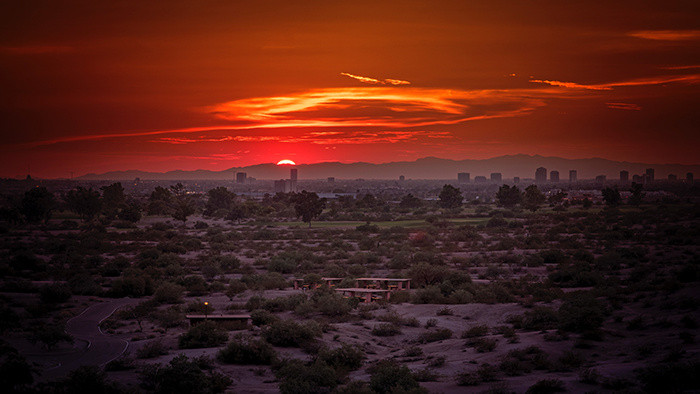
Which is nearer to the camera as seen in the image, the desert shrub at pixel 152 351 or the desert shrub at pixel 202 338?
the desert shrub at pixel 152 351

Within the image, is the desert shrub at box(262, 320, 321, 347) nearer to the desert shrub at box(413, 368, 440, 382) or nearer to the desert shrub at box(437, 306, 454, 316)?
the desert shrub at box(413, 368, 440, 382)

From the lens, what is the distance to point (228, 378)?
13.2 metres

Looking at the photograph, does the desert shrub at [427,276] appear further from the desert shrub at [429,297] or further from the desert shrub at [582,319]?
the desert shrub at [582,319]

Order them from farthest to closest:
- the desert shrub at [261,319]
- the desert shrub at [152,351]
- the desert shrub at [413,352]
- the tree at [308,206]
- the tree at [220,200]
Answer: the tree at [220,200], the tree at [308,206], the desert shrub at [261,319], the desert shrub at [413,352], the desert shrub at [152,351]

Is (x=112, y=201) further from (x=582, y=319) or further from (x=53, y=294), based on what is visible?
(x=582, y=319)

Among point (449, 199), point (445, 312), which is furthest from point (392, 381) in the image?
point (449, 199)

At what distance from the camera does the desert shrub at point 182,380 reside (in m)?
11.9

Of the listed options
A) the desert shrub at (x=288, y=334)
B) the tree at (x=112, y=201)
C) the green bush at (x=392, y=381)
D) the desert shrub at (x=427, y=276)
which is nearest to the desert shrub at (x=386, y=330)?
the desert shrub at (x=288, y=334)

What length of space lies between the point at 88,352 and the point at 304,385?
8184mm

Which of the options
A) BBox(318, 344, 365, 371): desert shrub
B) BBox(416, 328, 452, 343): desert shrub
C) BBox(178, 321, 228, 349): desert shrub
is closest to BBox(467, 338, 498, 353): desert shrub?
BBox(416, 328, 452, 343): desert shrub

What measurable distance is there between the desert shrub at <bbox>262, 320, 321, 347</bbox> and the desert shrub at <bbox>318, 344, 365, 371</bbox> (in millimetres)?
1570

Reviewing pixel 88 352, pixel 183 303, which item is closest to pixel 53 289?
pixel 183 303

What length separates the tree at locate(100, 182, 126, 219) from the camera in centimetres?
9031

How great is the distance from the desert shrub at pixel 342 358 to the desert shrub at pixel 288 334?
5.15 ft
